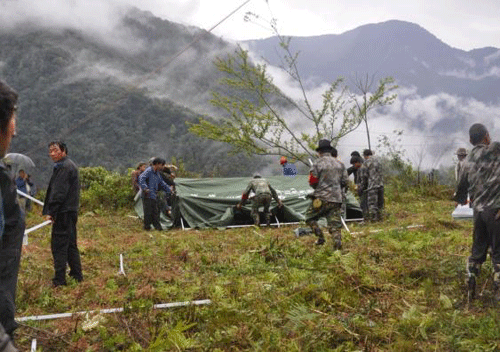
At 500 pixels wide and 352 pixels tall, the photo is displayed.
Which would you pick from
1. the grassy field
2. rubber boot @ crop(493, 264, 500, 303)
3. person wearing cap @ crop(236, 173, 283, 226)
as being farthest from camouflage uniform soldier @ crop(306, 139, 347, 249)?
person wearing cap @ crop(236, 173, 283, 226)

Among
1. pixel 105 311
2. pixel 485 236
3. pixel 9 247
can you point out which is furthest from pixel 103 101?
pixel 9 247

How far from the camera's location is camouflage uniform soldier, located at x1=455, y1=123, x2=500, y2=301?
18.2 feet

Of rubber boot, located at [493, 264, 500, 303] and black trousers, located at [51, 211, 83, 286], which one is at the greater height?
black trousers, located at [51, 211, 83, 286]

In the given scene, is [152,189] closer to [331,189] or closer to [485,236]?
[331,189]

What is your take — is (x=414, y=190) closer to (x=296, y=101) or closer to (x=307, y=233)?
(x=296, y=101)

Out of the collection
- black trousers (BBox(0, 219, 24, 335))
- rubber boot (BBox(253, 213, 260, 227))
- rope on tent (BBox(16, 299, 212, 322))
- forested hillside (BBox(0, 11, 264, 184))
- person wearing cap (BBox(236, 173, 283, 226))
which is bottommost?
rubber boot (BBox(253, 213, 260, 227))

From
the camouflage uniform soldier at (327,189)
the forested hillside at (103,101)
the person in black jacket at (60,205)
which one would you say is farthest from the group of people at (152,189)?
the forested hillside at (103,101)

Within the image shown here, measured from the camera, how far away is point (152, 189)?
44.5 ft

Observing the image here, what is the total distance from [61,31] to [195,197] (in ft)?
343

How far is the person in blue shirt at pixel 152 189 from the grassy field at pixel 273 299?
146 inches

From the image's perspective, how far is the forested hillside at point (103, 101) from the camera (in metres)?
63.1

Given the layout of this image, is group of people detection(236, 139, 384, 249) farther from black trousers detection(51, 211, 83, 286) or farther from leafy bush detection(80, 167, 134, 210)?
leafy bush detection(80, 167, 134, 210)

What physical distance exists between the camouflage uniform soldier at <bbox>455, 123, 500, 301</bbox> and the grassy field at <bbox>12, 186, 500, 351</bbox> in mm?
346

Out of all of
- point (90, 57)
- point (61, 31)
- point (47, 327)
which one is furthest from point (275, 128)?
point (61, 31)
